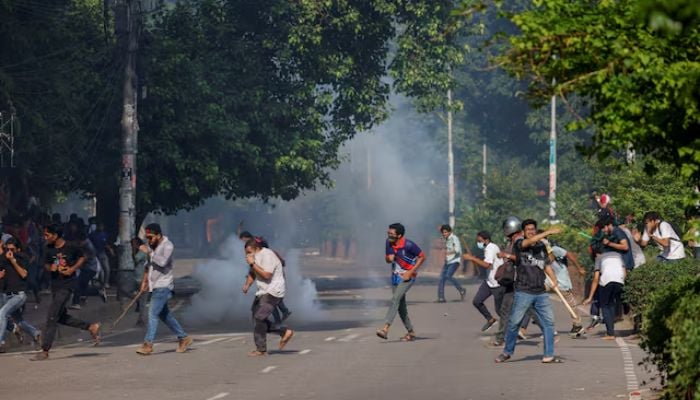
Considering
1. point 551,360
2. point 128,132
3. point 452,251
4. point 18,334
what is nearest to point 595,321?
point 551,360

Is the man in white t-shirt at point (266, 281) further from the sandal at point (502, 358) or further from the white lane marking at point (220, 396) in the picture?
the white lane marking at point (220, 396)

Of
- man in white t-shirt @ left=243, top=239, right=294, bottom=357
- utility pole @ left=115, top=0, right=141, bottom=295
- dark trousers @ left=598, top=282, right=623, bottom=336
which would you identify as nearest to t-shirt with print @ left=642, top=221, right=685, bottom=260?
dark trousers @ left=598, top=282, right=623, bottom=336

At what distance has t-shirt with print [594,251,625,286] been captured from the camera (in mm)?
22500

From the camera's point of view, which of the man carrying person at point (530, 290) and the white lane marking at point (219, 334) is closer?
the man carrying person at point (530, 290)

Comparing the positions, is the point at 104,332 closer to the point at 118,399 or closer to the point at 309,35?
the point at 118,399

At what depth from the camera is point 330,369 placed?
17562mm

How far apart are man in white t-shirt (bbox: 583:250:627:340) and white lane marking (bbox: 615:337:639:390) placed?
0.31 metres

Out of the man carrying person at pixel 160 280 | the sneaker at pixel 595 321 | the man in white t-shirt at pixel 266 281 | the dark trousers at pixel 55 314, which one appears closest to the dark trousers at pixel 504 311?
the sneaker at pixel 595 321

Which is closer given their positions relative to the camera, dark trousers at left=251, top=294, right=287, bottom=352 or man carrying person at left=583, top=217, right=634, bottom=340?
dark trousers at left=251, top=294, right=287, bottom=352

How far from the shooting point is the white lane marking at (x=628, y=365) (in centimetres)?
1534

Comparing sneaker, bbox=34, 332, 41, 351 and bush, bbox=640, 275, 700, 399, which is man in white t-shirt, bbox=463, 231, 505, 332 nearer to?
sneaker, bbox=34, 332, 41, 351

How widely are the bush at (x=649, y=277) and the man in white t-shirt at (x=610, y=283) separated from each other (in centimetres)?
26

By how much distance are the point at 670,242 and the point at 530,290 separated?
5258 mm

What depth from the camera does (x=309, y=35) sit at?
4084 cm
